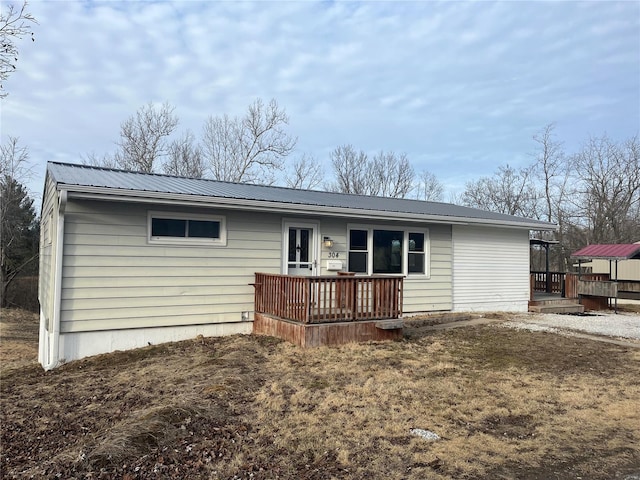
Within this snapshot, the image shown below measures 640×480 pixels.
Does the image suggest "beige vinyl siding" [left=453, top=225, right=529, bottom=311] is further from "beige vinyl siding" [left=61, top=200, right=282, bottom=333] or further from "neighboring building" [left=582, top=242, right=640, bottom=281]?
"neighboring building" [left=582, top=242, right=640, bottom=281]

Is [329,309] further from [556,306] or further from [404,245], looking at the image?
[556,306]

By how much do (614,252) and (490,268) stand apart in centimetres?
549

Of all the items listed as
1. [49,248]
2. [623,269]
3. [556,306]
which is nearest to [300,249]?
[49,248]

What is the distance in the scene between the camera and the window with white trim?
1050 cm

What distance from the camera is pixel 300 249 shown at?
977 cm

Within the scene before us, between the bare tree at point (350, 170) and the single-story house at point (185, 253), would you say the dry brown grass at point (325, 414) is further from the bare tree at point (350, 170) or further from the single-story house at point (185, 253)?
the bare tree at point (350, 170)

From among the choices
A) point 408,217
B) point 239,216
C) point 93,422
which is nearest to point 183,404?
point 93,422

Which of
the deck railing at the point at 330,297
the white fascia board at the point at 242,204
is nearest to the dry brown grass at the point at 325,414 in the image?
the deck railing at the point at 330,297

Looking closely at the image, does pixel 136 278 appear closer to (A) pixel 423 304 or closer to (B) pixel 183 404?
(B) pixel 183 404

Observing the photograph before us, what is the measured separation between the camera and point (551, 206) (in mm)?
33188

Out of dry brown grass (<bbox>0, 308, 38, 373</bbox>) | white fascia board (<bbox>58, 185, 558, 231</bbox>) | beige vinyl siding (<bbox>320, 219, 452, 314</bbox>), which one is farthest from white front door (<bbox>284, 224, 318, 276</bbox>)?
dry brown grass (<bbox>0, 308, 38, 373</bbox>)

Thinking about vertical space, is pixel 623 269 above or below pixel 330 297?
above

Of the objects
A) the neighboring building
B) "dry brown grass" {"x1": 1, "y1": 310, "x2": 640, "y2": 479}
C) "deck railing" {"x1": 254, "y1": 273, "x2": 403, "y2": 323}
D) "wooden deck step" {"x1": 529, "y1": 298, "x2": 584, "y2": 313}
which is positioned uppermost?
the neighboring building

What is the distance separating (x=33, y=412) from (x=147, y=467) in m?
2.48
